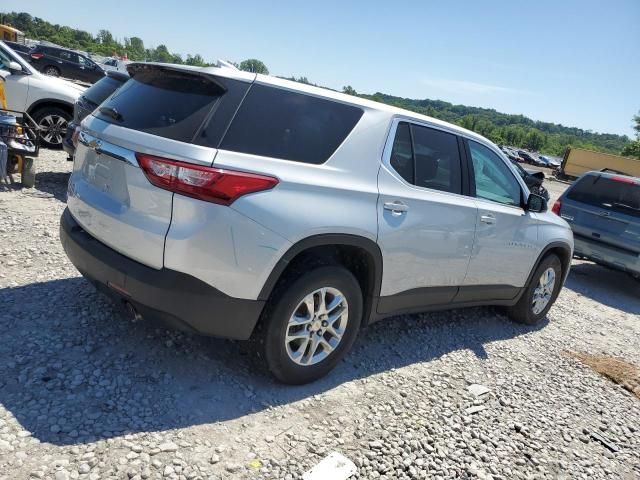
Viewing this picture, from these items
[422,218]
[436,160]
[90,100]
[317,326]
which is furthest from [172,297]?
[90,100]

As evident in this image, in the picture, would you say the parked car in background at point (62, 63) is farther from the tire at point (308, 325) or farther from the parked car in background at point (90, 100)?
the tire at point (308, 325)

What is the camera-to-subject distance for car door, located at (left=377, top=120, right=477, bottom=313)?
133 inches

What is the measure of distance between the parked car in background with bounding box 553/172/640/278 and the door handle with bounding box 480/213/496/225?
438cm

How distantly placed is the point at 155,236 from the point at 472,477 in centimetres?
217

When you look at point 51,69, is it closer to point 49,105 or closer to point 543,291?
point 49,105

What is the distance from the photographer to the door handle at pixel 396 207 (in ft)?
10.8

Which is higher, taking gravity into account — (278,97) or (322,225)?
(278,97)

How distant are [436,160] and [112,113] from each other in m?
2.26

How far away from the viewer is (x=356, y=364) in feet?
12.4

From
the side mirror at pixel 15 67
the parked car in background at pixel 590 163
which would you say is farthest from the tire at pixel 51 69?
the parked car in background at pixel 590 163

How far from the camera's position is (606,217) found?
7.68 metres

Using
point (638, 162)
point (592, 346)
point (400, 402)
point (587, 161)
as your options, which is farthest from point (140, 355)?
point (587, 161)

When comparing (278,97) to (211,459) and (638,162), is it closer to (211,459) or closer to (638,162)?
(211,459)

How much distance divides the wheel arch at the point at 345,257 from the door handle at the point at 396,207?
0.26 m
